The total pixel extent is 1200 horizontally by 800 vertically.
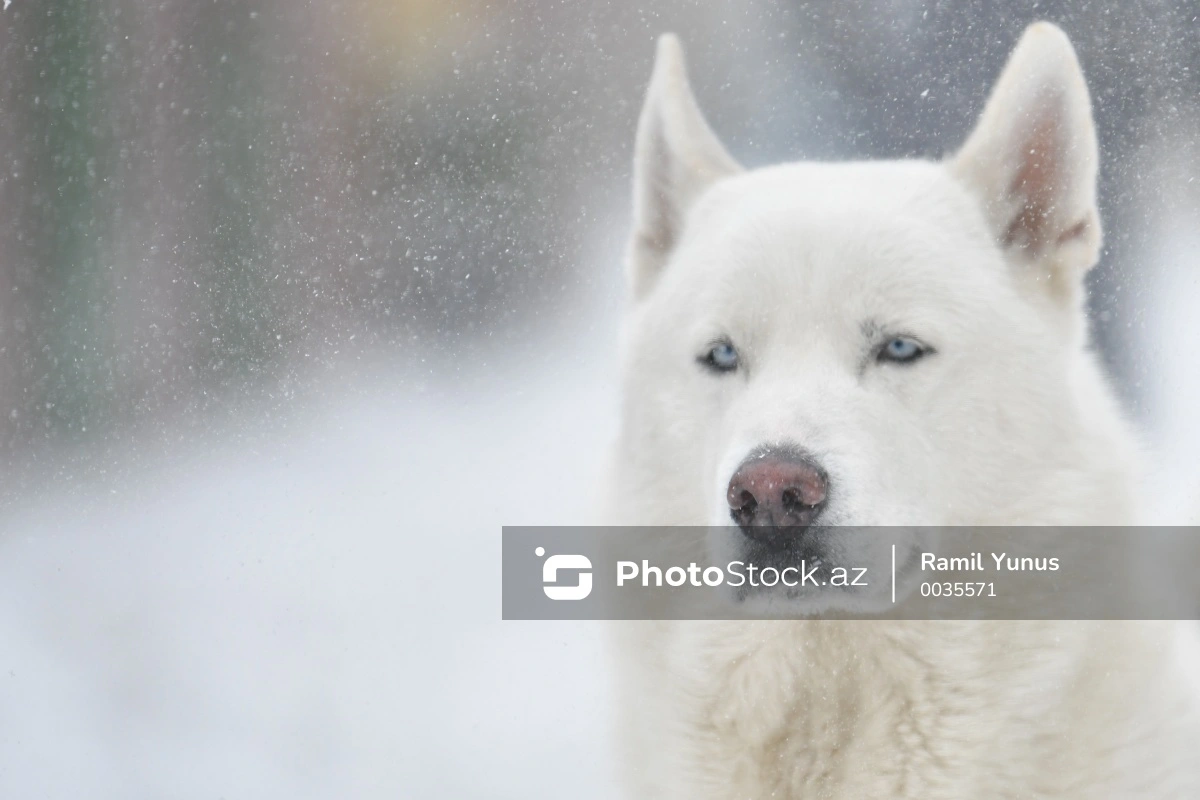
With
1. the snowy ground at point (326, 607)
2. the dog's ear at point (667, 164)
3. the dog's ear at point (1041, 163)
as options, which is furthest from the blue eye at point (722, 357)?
the snowy ground at point (326, 607)

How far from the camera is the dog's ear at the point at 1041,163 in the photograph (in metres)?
2.21

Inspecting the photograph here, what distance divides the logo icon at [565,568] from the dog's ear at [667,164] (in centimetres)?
74

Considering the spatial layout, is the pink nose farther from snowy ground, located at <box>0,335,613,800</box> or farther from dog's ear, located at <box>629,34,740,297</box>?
snowy ground, located at <box>0,335,613,800</box>

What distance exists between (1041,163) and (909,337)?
0.52 metres

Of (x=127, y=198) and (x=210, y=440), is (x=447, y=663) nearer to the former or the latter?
(x=210, y=440)

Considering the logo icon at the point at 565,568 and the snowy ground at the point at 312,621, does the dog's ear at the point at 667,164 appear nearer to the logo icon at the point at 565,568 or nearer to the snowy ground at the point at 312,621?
the logo icon at the point at 565,568

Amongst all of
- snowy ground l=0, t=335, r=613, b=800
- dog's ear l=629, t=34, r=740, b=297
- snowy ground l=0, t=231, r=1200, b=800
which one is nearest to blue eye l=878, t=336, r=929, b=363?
dog's ear l=629, t=34, r=740, b=297

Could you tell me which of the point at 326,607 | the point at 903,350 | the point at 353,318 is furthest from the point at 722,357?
the point at 353,318

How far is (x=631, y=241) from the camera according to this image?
2664mm

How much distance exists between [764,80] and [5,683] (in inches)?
191

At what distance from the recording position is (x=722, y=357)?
2252 mm

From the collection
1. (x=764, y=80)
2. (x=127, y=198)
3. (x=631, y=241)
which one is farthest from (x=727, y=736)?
(x=127, y=198)

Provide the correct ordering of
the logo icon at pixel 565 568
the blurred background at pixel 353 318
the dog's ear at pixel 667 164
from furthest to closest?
1. the blurred background at pixel 353 318
2. the logo icon at pixel 565 568
3. the dog's ear at pixel 667 164

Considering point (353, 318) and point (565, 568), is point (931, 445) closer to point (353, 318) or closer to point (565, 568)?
point (565, 568)
